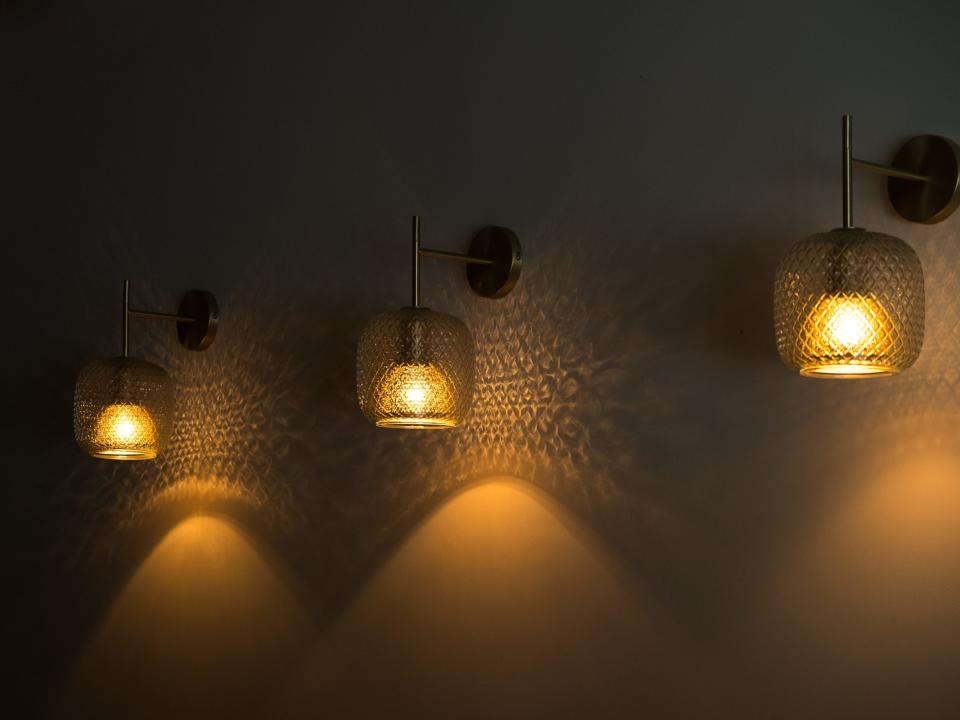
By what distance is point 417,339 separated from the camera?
124 centimetres

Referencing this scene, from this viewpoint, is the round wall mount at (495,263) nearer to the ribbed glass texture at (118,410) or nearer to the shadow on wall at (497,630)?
the shadow on wall at (497,630)

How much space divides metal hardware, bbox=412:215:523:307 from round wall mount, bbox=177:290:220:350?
53 centimetres

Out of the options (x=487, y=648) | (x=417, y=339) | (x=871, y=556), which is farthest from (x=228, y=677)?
(x=871, y=556)

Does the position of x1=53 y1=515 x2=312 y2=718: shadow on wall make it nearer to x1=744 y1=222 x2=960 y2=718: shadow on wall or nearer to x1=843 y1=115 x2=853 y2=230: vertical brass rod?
x1=744 y1=222 x2=960 y2=718: shadow on wall

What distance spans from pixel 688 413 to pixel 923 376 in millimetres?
251

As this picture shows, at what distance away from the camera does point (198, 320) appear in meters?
1.81

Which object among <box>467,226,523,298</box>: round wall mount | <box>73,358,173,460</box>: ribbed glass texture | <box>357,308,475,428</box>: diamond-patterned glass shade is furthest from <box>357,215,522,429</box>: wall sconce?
<box>73,358,173,460</box>: ribbed glass texture

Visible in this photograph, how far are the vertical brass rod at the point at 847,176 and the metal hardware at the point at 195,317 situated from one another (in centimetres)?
111

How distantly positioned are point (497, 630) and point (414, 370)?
1.16 ft

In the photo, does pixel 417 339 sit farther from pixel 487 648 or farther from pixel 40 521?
pixel 40 521

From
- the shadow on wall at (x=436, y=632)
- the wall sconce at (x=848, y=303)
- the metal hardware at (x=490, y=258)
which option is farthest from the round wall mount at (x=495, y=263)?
the wall sconce at (x=848, y=303)

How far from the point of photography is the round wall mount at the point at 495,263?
1362mm

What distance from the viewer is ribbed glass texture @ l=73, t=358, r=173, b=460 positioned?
1.62 meters

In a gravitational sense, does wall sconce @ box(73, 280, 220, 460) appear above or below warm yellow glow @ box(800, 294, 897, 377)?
above
